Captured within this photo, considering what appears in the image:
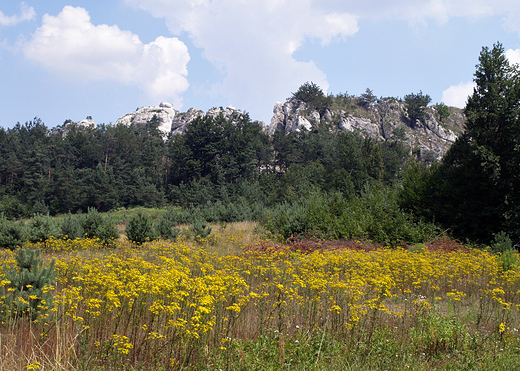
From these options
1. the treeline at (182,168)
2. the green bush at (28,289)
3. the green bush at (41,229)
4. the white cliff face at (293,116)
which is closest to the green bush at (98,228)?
the green bush at (41,229)

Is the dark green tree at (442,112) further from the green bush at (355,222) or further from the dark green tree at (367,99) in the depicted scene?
the green bush at (355,222)

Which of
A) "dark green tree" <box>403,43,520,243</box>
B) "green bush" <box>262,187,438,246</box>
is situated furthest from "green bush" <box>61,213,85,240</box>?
"dark green tree" <box>403,43,520,243</box>

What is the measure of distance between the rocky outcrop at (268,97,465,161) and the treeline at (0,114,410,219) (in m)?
19.3

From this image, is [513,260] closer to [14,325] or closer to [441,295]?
[441,295]

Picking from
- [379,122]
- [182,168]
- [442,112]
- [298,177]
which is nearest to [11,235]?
[298,177]

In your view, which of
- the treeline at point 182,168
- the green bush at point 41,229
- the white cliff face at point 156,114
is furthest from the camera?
the white cliff face at point 156,114

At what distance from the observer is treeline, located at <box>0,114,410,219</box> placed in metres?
40.8

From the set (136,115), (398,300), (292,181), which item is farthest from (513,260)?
(136,115)

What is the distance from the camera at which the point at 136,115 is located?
128000 millimetres

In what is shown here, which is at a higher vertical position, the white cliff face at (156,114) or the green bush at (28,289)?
the white cliff face at (156,114)

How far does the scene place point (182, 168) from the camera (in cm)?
5056

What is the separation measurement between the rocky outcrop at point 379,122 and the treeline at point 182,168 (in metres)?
19.3

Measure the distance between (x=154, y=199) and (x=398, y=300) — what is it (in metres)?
42.5

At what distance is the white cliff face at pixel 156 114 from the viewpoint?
116756mm
